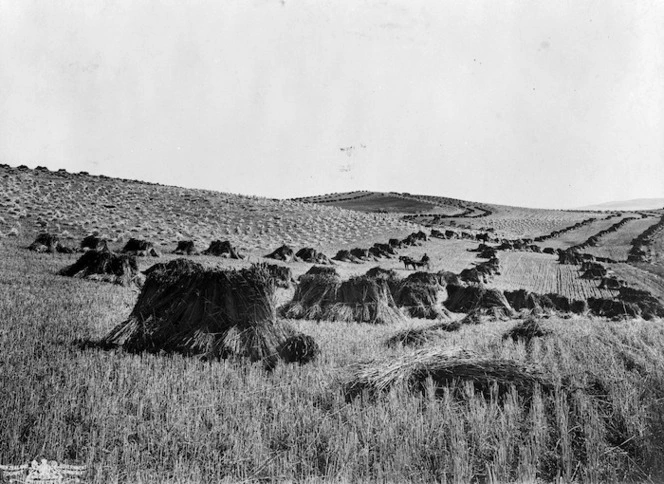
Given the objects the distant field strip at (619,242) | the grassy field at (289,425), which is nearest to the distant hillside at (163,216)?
the distant field strip at (619,242)

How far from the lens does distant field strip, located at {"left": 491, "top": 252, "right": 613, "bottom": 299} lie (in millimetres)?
30281

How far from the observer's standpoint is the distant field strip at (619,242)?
54.5 metres

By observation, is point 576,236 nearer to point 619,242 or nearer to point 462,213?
point 619,242

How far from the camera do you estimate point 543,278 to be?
3541 centimetres

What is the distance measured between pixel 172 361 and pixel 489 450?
5174 mm

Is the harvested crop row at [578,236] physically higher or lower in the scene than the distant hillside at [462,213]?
lower

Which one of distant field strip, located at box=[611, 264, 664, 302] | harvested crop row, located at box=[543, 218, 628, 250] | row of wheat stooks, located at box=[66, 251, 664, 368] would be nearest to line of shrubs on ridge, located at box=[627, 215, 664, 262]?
harvested crop row, located at box=[543, 218, 628, 250]

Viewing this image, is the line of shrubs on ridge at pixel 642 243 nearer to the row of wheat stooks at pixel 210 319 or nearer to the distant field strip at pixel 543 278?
the distant field strip at pixel 543 278

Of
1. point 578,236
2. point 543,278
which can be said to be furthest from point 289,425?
point 578,236

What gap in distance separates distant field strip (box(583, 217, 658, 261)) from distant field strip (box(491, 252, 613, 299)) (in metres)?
11.5

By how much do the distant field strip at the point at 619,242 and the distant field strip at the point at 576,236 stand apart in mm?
3021

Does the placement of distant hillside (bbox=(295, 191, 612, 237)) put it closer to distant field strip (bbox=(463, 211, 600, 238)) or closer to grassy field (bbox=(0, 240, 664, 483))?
distant field strip (bbox=(463, 211, 600, 238))

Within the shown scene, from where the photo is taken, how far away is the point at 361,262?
36656mm

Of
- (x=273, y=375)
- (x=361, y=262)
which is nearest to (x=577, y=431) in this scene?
(x=273, y=375)
